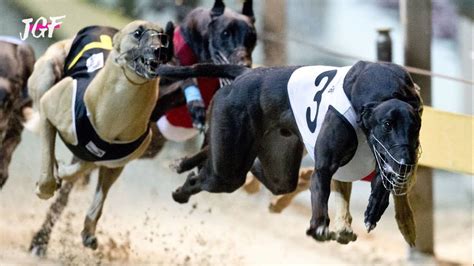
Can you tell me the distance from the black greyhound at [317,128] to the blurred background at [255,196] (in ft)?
2.00

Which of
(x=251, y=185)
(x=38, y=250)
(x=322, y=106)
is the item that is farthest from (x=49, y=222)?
(x=322, y=106)

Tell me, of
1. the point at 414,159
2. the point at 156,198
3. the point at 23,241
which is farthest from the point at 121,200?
the point at 414,159

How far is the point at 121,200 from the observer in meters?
4.34

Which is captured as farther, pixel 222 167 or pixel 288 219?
pixel 288 219

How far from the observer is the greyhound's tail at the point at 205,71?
10.6ft

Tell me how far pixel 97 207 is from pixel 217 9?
0.80 meters

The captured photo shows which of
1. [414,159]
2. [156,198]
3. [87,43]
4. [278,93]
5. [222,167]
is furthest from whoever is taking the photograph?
[156,198]

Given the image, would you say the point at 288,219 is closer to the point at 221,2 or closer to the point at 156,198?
the point at 156,198

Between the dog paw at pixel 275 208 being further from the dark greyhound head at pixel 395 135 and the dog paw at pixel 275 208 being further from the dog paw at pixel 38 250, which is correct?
the dark greyhound head at pixel 395 135

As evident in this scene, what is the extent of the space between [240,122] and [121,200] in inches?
51.7

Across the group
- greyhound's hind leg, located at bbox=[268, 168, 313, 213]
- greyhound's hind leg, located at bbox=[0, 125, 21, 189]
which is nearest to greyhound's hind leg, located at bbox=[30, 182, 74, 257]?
greyhound's hind leg, located at bbox=[0, 125, 21, 189]

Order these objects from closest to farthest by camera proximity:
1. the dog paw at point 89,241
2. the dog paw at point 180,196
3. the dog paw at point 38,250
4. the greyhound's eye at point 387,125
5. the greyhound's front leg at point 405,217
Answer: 1. the greyhound's eye at point 387,125
2. the greyhound's front leg at point 405,217
3. the dog paw at point 180,196
4. the dog paw at point 89,241
5. the dog paw at point 38,250

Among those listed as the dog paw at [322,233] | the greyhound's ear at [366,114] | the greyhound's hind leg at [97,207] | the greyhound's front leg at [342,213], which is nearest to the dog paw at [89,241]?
the greyhound's hind leg at [97,207]

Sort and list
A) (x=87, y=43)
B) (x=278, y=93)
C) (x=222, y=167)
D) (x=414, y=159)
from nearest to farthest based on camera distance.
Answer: (x=414, y=159), (x=278, y=93), (x=222, y=167), (x=87, y=43)
